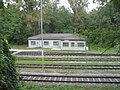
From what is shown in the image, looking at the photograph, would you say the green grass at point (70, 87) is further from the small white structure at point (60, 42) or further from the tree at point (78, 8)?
the tree at point (78, 8)

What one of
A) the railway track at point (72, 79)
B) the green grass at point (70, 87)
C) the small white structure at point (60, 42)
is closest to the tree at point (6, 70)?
the green grass at point (70, 87)

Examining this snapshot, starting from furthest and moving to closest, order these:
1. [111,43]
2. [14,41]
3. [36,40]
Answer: [14,41] < [36,40] < [111,43]

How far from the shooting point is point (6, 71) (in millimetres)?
5297

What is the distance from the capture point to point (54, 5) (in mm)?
72500

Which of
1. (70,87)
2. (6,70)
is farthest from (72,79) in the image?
(6,70)

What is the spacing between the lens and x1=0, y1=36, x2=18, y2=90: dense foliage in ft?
15.9

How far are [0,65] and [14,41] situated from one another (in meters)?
56.4

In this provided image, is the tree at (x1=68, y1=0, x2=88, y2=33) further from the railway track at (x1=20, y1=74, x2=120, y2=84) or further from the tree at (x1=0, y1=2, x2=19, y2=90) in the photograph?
the tree at (x1=0, y1=2, x2=19, y2=90)

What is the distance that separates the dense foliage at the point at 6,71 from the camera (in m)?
4.86

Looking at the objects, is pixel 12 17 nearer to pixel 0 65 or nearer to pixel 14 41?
pixel 0 65

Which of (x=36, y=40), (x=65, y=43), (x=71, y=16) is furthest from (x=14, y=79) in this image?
(x=71, y=16)

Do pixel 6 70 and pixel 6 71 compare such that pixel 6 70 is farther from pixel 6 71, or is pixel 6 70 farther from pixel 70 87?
pixel 70 87

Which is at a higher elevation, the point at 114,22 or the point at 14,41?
the point at 114,22

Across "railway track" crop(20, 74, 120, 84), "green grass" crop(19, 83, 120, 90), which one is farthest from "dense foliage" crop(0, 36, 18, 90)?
"railway track" crop(20, 74, 120, 84)
